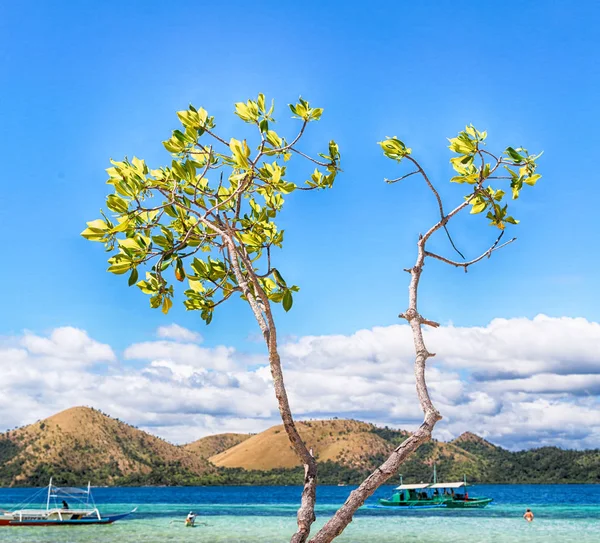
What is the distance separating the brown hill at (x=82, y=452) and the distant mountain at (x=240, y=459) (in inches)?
5.9

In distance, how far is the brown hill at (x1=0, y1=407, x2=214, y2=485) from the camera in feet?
359

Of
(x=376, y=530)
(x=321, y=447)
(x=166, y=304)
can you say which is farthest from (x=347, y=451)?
(x=166, y=304)

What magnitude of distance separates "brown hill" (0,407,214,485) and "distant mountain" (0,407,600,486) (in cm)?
15

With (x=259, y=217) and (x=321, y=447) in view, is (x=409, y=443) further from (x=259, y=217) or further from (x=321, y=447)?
(x=321, y=447)

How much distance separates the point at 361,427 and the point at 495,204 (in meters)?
133

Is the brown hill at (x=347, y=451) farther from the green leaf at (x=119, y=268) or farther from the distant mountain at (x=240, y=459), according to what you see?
the green leaf at (x=119, y=268)

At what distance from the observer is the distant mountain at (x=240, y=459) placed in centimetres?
10900

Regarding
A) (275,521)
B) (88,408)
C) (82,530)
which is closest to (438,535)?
(275,521)

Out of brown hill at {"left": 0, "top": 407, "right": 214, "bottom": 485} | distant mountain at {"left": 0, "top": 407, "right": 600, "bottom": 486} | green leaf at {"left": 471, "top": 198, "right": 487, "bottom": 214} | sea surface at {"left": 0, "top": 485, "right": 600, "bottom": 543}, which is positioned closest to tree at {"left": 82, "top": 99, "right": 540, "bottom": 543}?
green leaf at {"left": 471, "top": 198, "right": 487, "bottom": 214}

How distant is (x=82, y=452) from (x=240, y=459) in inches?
1316

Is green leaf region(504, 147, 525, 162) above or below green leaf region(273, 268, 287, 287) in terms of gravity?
above

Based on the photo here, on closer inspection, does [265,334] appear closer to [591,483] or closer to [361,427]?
[591,483]

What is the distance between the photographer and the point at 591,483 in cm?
10919

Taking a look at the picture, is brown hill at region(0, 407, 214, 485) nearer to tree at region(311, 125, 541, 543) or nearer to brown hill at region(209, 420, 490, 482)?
brown hill at region(209, 420, 490, 482)
